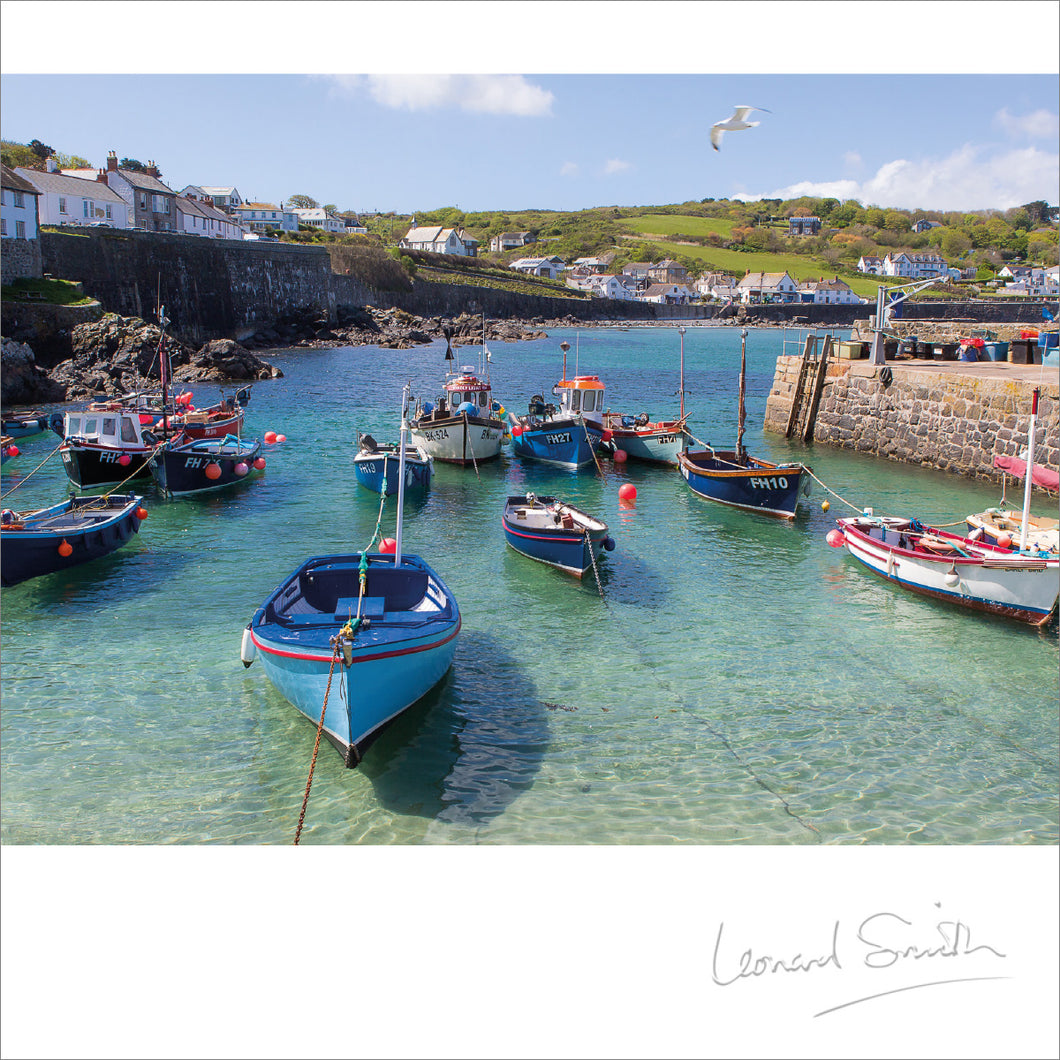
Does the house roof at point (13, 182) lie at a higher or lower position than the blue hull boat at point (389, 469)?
higher

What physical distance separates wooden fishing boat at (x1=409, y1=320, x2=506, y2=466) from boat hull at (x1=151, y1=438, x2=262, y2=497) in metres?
5.68

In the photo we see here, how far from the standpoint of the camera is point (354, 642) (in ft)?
32.1

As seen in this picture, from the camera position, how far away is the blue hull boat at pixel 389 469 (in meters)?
22.4

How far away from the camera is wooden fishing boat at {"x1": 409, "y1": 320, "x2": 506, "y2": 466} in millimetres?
27000

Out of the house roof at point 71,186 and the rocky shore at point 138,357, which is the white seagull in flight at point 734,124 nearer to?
the rocky shore at point 138,357

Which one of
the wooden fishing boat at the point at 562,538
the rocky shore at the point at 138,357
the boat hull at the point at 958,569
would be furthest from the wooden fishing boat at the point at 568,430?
the rocky shore at the point at 138,357

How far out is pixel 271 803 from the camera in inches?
360

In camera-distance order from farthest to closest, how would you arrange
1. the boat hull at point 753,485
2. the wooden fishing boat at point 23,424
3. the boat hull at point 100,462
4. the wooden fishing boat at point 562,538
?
the wooden fishing boat at point 23,424, the boat hull at point 100,462, the boat hull at point 753,485, the wooden fishing boat at point 562,538

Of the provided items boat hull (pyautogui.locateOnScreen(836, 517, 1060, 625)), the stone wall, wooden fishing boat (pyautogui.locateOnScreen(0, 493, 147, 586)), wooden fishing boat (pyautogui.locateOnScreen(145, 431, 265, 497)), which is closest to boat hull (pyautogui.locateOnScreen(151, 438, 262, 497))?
wooden fishing boat (pyautogui.locateOnScreen(145, 431, 265, 497))

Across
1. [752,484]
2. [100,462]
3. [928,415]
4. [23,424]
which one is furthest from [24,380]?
[928,415]

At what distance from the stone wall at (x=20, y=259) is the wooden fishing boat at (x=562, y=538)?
134ft

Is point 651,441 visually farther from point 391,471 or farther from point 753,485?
point 391,471

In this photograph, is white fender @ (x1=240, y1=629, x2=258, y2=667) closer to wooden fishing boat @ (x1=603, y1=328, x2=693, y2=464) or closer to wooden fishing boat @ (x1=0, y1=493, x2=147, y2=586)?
wooden fishing boat @ (x1=0, y1=493, x2=147, y2=586)

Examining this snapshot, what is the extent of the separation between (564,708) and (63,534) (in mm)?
10403
